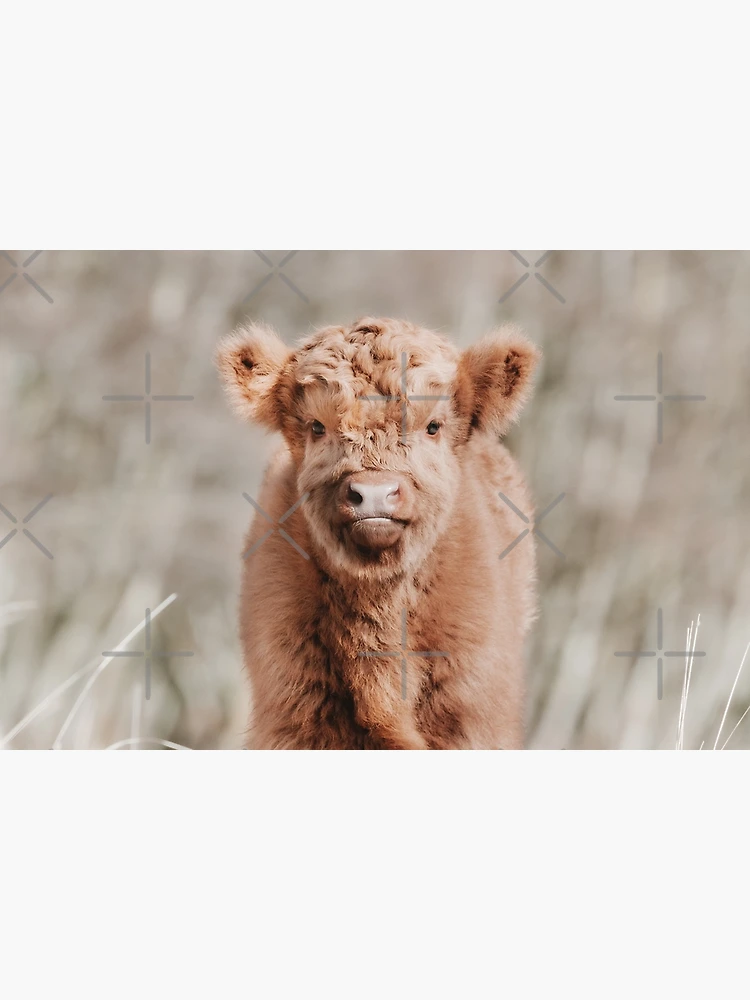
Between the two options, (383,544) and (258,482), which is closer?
(383,544)

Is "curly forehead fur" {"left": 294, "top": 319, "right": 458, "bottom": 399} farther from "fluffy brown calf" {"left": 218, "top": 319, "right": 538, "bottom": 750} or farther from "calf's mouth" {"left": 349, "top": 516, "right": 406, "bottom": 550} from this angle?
"calf's mouth" {"left": 349, "top": 516, "right": 406, "bottom": 550}

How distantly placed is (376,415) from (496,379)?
532mm

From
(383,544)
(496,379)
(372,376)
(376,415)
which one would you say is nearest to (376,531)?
(383,544)

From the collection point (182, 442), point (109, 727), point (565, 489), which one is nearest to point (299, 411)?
point (182, 442)

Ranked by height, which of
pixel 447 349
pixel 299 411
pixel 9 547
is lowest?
pixel 9 547

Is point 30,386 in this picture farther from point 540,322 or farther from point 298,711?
point 540,322

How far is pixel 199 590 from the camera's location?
4227 mm

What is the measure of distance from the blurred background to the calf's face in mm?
155

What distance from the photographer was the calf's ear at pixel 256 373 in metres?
4.11

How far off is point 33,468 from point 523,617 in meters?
2.09

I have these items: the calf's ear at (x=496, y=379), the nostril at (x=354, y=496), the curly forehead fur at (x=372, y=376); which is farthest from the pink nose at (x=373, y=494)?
the calf's ear at (x=496, y=379)

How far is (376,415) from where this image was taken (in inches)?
155

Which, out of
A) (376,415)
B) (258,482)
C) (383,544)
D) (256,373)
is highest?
(256,373)

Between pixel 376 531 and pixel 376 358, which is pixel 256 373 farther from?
pixel 376 531
